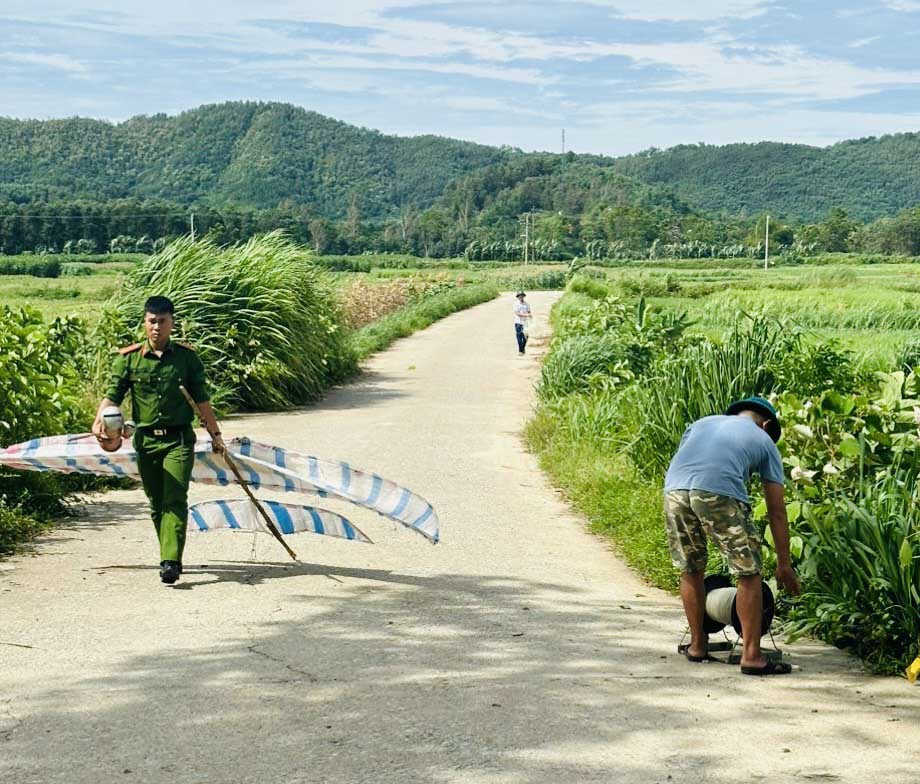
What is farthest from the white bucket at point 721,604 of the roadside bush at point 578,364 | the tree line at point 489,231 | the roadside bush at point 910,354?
the tree line at point 489,231

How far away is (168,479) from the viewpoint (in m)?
8.08

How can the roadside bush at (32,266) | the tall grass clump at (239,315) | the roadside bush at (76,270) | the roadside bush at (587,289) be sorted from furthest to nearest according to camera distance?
the roadside bush at (32,266), the roadside bush at (76,270), the roadside bush at (587,289), the tall grass clump at (239,315)

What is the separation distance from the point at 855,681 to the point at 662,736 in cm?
157

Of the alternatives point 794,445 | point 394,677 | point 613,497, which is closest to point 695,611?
point 394,677

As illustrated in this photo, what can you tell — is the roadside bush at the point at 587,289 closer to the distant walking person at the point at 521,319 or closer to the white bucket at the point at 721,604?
the distant walking person at the point at 521,319

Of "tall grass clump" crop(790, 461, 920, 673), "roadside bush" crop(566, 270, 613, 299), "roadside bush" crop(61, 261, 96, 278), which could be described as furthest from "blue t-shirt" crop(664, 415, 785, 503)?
"roadside bush" crop(61, 261, 96, 278)

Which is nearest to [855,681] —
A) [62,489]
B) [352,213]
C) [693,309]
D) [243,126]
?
[62,489]

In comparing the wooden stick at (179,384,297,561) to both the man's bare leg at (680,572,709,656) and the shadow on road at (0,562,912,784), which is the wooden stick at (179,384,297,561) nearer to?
the shadow on road at (0,562,912,784)

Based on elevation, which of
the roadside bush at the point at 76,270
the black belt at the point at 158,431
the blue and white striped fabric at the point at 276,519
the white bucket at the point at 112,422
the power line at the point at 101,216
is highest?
the power line at the point at 101,216

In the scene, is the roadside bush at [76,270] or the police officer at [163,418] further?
the roadside bush at [76,270]

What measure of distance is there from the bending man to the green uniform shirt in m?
3.38

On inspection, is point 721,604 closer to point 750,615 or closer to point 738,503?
point 750,615

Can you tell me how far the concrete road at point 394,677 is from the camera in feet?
15.8

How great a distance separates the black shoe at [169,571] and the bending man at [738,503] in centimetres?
329
